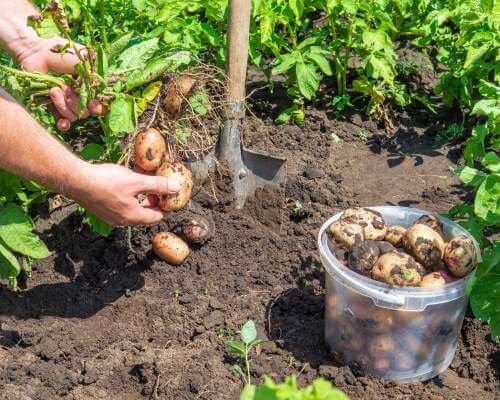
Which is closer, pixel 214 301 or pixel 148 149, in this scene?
pixel 148 149

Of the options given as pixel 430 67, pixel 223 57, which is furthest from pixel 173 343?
pixel 430 67

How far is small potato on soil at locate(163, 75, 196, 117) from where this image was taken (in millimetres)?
3248

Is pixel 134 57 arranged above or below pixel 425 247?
above

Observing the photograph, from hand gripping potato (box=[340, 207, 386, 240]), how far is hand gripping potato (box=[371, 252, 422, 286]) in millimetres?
177

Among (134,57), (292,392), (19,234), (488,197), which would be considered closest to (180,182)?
(134,57)

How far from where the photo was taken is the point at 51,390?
2957mm

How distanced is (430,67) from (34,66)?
293 centimetres

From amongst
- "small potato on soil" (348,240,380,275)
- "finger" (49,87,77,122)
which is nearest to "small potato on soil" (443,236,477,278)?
"small potato on soil" (348,240,380,275)

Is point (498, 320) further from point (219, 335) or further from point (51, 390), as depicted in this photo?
point (51, 390)

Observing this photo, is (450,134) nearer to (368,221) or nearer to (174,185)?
(368,221)

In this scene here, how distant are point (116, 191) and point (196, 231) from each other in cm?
91

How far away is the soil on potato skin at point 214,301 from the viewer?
2973 mm

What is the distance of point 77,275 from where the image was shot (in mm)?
3562

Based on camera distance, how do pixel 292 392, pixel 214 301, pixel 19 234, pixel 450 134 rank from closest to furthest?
pixel 292 392, pixel 19 234, pixel 214 301, pixel 450 134
